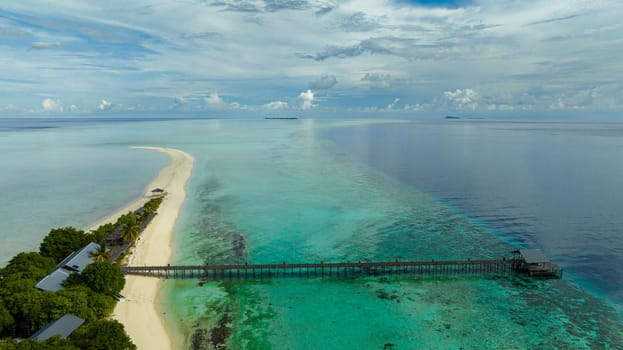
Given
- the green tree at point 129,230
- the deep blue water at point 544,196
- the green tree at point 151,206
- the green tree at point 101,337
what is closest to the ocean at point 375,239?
the deep blue water at point 544,196

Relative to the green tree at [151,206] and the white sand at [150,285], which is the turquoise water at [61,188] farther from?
the green tree at [151,206]

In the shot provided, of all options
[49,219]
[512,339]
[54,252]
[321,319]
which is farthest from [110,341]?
[49,219]

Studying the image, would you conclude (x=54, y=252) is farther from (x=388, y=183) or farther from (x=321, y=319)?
(x=388, y=183)

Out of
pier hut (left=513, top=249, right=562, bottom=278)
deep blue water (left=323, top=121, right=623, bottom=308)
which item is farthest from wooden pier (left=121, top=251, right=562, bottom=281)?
deep blue water (left=323, top=121, right=623, bottom=308)

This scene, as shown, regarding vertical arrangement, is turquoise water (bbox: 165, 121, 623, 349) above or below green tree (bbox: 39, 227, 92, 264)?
below

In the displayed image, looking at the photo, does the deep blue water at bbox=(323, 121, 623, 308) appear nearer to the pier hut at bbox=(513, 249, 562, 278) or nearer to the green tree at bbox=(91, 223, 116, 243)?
the pier hut at bbox=(513, 249, 562, 278)
